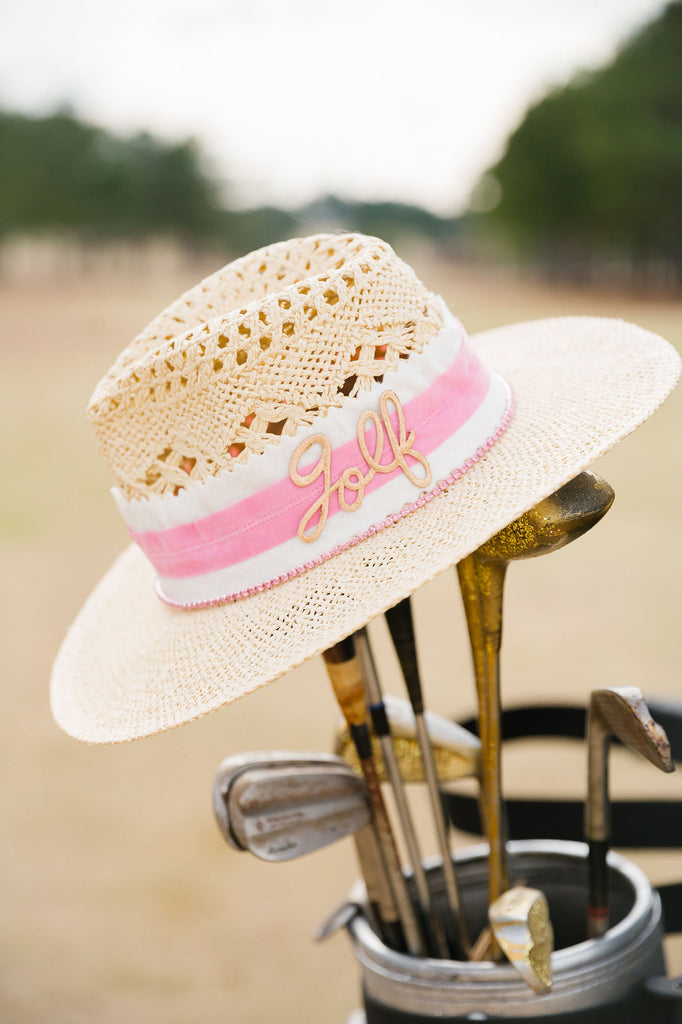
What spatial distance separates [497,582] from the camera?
0.71 metres

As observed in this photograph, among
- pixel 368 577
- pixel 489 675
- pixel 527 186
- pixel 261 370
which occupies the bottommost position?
pixel 527 186

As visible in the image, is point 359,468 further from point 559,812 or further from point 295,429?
point 559,812

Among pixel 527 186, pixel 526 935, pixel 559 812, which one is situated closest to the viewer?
pixel 526 935

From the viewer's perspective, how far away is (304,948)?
1.80 metres

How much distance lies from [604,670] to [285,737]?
898 mm

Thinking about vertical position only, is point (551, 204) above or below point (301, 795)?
below

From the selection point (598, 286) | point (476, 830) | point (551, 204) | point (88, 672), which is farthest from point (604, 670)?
point (551, 204)

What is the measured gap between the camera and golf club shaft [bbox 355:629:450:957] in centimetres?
74

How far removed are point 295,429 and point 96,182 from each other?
24.3 m

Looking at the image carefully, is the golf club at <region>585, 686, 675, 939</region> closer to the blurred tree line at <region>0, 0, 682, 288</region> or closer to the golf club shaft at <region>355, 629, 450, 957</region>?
the golf club shaft at <region>355, 629, 450, 957</region>

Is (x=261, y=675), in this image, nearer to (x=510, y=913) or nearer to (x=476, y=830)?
(x=510, y=913)

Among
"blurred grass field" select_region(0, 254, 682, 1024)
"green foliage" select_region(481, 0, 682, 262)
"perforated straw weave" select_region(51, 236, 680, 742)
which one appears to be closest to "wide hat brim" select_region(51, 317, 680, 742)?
"perforated straw weave" select_region(51, 236, 680, 742)

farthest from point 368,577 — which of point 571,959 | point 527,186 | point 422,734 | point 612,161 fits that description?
point 527,186

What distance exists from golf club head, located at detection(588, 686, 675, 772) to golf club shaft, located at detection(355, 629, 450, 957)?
15 centimetres
